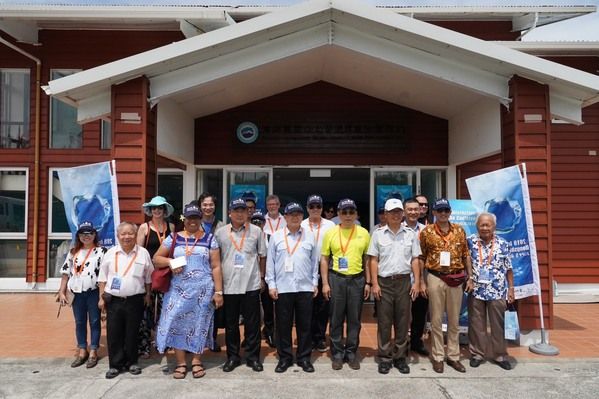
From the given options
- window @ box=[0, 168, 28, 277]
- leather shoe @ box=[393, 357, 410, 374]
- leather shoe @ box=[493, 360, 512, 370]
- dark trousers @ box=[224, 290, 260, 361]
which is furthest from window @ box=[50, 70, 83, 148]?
leather shoe @ box=[493, 360, 512, 370]

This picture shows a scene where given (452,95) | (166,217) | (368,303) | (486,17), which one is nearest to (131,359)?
(166,217)

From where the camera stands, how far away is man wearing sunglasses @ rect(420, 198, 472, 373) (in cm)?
430

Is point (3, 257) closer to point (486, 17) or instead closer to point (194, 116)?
point (194, 116)

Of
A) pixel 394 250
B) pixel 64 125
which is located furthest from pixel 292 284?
pixel 64 125

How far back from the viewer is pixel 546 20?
27.8ft

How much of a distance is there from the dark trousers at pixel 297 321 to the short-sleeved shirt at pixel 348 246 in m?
0.44

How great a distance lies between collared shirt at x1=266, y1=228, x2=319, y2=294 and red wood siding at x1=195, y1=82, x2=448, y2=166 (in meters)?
3.68

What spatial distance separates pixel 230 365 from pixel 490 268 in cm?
273

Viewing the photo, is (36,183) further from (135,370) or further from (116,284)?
(135,370)

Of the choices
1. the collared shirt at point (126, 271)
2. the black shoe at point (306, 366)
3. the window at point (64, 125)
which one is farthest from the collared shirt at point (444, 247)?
the window at point (64, 125)

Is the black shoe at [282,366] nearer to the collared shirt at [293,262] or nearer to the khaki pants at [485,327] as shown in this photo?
Answer: the collared shirt at [293,262]

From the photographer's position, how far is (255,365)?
14.0 ft

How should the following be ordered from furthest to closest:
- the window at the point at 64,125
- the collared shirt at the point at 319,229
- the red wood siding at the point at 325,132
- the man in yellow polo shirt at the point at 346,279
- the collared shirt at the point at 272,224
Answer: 1. the window at the point at 64,125
2. the red wood siding at the point at 325,132
3. the collared shirt at the point at 272,224
4. the collared shirt at the point at 319,229
5. the man in yellow polo shirt at the point at 346,279

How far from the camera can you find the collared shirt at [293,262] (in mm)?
4266
